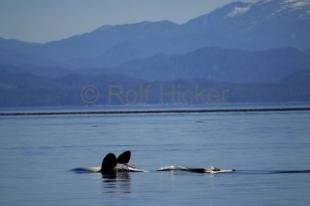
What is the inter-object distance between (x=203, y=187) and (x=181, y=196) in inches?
116

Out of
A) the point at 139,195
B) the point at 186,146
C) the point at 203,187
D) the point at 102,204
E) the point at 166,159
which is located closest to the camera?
the point at 102,204

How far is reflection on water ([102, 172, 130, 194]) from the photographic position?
115ft

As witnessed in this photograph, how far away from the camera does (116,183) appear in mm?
38031

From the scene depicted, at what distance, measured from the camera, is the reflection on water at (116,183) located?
1382 inches

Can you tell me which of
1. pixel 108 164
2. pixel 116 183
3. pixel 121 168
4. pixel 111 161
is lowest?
pixel 116 183

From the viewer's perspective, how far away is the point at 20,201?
31828mm

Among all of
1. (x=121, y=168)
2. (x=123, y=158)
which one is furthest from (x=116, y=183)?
(x=123, y=158)

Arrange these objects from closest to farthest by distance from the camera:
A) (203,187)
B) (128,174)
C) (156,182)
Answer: (203,187) < (156,182) < (128,174)

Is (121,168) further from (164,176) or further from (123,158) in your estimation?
(164,176)

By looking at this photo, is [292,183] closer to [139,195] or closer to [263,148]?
[139,195]

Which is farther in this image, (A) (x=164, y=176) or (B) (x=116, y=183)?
(A) (x=164, y=176)

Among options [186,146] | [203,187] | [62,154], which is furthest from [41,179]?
[186,146]

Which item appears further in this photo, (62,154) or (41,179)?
(62,154)

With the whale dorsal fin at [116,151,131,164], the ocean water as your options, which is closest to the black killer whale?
the whale dorsal fin at [116,151,131,164]
